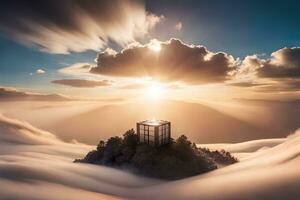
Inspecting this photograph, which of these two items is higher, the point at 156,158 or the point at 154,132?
the point at 154,132

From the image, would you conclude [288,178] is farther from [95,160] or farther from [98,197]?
[95,160]

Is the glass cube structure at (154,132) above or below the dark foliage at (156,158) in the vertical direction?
above

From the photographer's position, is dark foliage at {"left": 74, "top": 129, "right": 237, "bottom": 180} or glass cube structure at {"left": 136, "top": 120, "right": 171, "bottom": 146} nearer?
dark foliage at {"left": 74, "top": 129, "right": 237, "bottom": 180}

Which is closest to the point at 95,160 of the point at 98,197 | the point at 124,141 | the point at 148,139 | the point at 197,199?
the point at 124,141

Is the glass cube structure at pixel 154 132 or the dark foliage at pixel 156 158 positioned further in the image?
the glass cube structure at pixel 154 132
